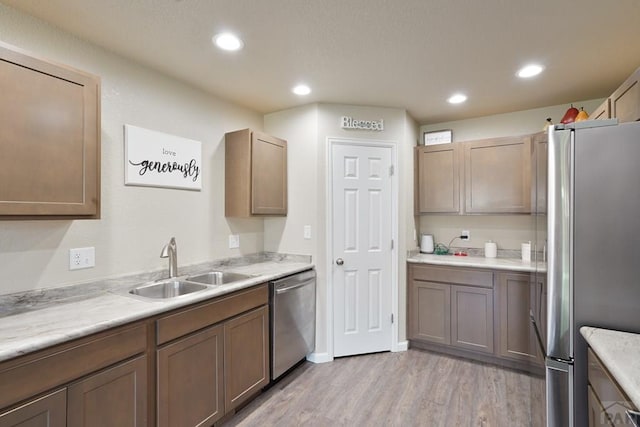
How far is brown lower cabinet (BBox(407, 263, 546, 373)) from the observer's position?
2.73m

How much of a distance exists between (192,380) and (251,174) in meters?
1.61

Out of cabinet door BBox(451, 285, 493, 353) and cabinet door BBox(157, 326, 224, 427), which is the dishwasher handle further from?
cabinet door BBox(451, 285, 493, 353)

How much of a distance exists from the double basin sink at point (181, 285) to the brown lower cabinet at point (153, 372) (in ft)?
1.06

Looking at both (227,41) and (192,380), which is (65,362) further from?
(227,41)

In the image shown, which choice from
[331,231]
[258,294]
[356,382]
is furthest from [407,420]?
[331,231]

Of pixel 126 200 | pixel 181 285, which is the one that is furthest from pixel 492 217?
pixel 126 200

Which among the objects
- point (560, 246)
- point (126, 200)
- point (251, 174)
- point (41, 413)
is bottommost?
point (41, 413)

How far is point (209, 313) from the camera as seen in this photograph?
1.88 meters

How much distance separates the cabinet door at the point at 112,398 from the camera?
129cm

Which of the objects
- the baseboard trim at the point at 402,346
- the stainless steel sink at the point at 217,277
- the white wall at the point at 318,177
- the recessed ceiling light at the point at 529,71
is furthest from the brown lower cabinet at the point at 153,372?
the recessed ceiling light at the point at 529,71

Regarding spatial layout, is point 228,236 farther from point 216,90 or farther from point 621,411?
point 621,411

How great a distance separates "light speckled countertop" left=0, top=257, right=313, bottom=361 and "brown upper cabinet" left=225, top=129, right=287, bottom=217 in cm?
78

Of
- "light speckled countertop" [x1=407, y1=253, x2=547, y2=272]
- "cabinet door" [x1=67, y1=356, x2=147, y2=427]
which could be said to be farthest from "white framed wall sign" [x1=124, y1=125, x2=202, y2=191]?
"light speckled countertop" [x1=407, y1=253, x2=547, y2=272]

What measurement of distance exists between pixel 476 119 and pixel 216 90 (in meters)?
2.83
